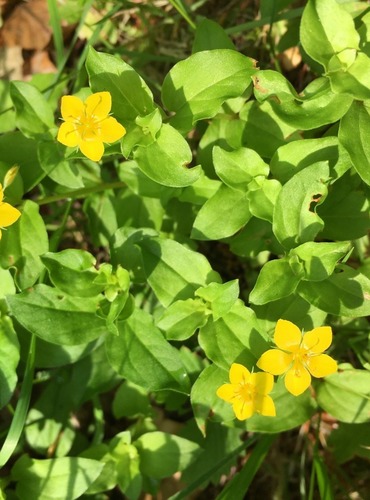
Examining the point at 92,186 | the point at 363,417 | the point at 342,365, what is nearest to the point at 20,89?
the point at 92,186

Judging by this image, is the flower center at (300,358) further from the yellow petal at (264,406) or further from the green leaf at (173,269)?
the green leaf at (173,269)

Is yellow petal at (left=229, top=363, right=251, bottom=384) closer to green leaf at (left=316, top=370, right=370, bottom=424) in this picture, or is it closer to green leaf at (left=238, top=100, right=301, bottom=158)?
green leaf at (left=316, top=370, right=370, bottom=424)

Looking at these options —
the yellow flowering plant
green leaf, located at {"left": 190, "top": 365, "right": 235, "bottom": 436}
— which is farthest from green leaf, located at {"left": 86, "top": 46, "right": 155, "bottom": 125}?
green leaf, located at {"left": 190, "top": 365, "right": 235, "bottom": 436}

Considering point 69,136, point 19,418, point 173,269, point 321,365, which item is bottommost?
point 19,418

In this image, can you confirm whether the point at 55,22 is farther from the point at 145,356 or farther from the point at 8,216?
the point at 145,356

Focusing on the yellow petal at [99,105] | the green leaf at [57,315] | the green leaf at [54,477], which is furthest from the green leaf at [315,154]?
the green leaf at [54,477]

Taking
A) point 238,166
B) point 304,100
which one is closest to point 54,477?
point 238,166
